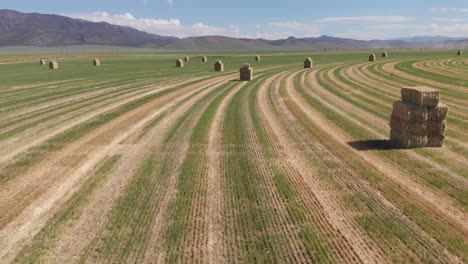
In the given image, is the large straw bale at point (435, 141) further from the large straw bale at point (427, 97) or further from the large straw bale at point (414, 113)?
the large straw bale at point (427, 97)

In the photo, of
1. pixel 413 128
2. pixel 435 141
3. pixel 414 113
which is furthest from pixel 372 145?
pixel 435 141

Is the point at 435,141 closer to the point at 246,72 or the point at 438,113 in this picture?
the point at 438,113

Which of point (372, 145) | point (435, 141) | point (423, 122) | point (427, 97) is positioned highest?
point (427, 97)

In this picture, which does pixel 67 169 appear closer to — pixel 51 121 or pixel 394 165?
pixel 51 121

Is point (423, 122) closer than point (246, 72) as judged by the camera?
Yes

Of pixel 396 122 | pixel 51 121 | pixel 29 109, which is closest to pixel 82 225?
pixel 396 122

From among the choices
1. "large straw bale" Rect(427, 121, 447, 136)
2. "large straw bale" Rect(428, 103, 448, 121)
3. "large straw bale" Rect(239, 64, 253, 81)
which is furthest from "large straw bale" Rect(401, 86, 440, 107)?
"large straw bale" Rect(239, 64, 253, 81)

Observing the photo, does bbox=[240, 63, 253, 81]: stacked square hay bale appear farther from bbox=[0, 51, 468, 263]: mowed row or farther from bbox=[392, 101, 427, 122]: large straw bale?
bbox=[392, 101, 427, 122]: large straw bale
